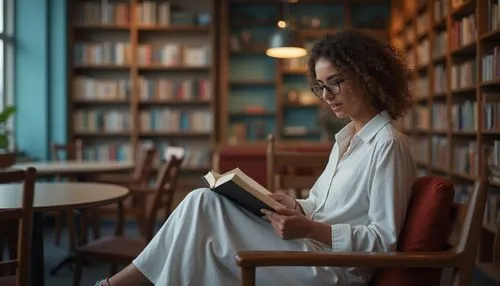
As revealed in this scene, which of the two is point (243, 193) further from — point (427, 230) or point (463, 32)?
point (463, 32)

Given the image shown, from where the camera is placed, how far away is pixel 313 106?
6.67 m

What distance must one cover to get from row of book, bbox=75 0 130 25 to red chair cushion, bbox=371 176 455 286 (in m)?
5.18

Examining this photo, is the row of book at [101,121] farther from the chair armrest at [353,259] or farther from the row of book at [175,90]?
the chair armrest at [353,259]

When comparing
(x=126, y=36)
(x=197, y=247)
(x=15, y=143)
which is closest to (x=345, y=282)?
(x=197, y=247)

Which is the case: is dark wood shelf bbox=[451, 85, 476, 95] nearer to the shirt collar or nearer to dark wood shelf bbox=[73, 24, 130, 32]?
the shirt collar

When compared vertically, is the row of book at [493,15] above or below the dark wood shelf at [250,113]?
above

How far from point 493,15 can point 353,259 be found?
2652mm

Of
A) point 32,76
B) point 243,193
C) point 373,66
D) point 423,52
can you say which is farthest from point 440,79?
point 32,76

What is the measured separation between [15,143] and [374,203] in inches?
196

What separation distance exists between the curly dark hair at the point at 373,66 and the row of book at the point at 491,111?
1897mm

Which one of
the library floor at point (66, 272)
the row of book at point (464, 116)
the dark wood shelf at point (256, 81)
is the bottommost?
the library floor at point (66, 272)

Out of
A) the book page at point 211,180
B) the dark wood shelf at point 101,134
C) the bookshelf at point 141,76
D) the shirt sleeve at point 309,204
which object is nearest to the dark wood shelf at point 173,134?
the bookshelf at point 141,76

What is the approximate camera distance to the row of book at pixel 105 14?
6.11 meters

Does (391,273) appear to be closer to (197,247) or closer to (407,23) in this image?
(197,247)
